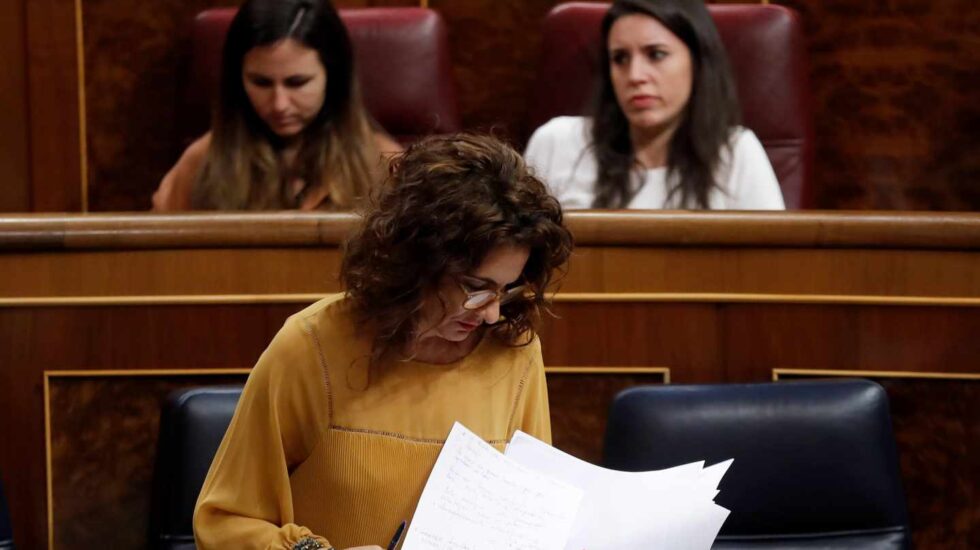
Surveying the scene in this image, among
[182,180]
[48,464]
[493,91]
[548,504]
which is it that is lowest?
[48,464]

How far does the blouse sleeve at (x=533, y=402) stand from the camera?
1.00 m

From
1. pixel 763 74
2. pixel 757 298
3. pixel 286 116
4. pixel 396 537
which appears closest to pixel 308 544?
pixel 396 537

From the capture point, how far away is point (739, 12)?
191 centimetres

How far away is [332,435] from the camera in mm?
945

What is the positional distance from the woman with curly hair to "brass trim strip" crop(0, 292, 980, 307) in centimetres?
38

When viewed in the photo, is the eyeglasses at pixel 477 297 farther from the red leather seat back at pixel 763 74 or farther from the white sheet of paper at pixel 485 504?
the red leather seat back at pixel 763 74

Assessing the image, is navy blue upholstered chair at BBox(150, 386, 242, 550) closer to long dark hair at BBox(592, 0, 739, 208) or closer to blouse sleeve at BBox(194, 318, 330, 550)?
blouse sleeve at BBox(194, 318, 330, 550)

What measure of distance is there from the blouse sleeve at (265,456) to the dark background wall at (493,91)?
1.21m

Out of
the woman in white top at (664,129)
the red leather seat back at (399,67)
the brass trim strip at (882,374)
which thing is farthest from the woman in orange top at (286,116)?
the brass trim strip at (882,374)

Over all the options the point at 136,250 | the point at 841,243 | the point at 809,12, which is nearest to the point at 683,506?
the point at 841,243

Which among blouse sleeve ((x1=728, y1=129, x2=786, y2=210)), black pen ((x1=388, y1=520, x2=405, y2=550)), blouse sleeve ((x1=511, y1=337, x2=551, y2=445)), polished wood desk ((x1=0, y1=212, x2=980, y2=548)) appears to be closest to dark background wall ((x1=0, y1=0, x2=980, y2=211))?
blouse sleeve ((x1=728, y1=129, x2=786, y2=210))

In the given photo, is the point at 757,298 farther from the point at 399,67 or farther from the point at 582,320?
the point at 399,67

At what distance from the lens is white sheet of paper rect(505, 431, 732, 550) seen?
0.96 meters

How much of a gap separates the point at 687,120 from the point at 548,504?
93 centimetres
